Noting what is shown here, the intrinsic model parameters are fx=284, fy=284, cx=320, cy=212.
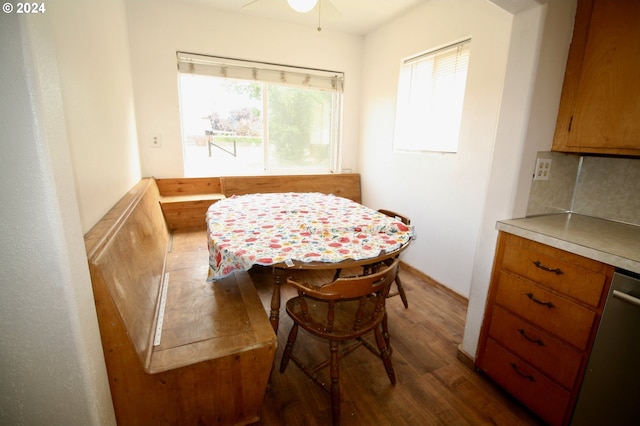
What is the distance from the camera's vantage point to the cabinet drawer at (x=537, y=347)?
1213 millimetres

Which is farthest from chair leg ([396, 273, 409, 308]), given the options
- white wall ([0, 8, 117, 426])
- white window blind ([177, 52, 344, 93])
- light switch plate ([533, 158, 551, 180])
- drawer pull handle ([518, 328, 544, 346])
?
white window blind ([177, 52, 344, 93])

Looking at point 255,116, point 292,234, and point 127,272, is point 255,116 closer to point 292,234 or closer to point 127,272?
point 292,234

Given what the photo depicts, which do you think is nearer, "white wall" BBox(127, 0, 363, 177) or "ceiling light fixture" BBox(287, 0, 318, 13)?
"ceiling light fixture" BBox(287, 0, 318, 13)

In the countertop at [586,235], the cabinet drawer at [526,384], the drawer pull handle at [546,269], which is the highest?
the countertop at [586,235]

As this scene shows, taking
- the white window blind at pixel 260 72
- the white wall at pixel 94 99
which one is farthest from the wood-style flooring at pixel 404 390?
the white window blind at pixel 260 72

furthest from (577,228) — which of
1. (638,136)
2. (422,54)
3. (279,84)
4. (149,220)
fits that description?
(279,84)

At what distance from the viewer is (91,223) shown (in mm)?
1194

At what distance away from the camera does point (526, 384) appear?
1.37 m

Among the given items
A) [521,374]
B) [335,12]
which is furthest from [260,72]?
[521,374]

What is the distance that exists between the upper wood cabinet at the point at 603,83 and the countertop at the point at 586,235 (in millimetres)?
378

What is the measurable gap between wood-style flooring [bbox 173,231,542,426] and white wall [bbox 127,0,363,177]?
1456 millimetres

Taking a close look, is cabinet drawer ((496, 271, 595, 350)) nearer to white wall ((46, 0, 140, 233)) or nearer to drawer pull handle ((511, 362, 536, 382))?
drawer pull handle ((511, 362, 536, 382))

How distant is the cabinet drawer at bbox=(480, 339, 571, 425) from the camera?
126cm

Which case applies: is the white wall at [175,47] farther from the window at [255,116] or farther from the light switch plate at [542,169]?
the light switch plate at [542,169]
